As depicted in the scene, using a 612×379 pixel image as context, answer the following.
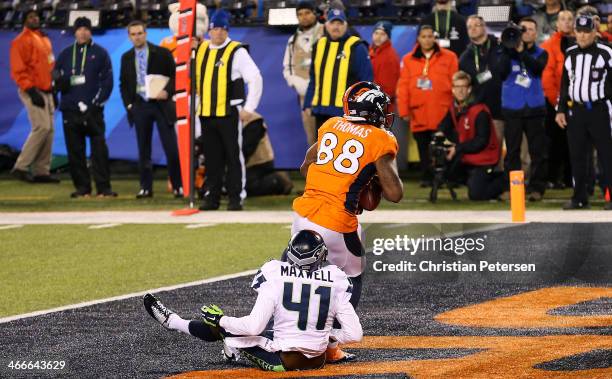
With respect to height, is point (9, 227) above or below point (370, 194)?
below

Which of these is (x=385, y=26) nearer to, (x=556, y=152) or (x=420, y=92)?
(x=420, y=92)

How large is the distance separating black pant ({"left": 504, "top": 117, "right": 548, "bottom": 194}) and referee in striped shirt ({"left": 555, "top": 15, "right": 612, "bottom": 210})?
1.43 m

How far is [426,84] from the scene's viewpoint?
59.6 ft

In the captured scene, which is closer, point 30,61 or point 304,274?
point 304,274

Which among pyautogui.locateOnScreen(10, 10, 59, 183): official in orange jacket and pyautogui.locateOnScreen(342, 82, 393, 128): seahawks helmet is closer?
pyautogui.locateOnScreen(342, 82, 393, 128): seahawks helmet

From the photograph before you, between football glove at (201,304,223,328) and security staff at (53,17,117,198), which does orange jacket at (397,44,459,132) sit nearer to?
security staff at (53,17,117,198)

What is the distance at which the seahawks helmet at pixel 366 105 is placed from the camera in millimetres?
8289

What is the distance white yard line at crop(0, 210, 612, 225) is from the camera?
48.8ft

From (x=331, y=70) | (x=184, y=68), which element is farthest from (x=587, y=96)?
(x=184, y=68)

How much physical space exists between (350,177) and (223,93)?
25.5ft

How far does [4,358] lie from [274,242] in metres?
5.75

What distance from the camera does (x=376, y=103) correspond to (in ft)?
27.2
